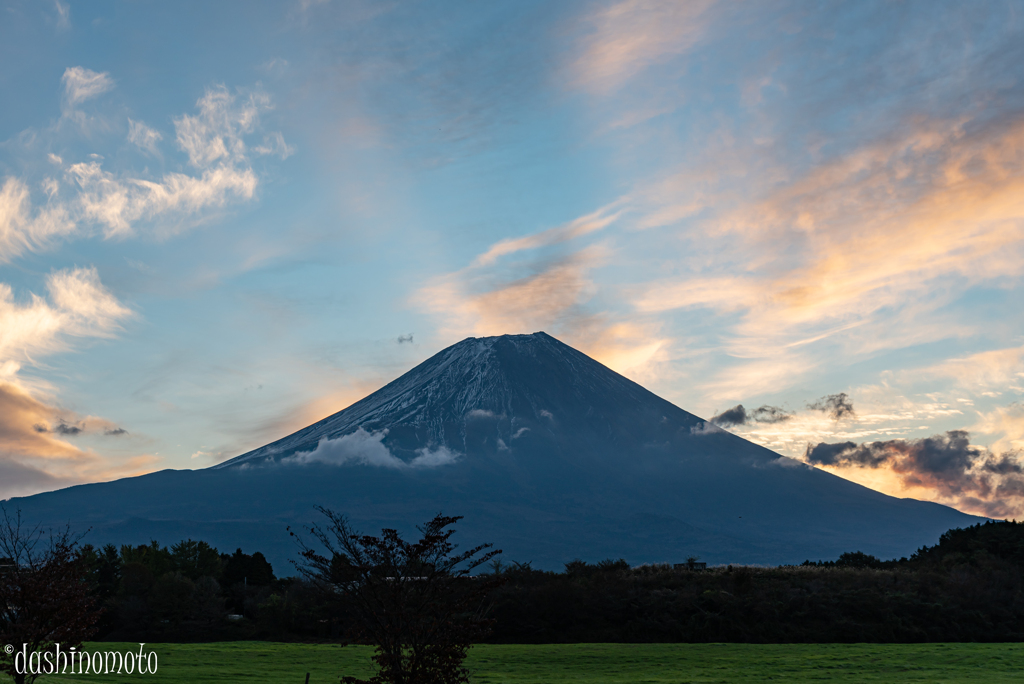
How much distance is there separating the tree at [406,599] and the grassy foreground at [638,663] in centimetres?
1170

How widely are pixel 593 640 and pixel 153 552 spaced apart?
3981 cm

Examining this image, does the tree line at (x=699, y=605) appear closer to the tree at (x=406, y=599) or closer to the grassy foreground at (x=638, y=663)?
the grassy foreground at (x=638, y=663)

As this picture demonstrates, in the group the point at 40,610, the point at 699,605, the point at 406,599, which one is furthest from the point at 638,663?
the point at 40,610

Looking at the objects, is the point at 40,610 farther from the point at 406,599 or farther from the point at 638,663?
the point at 638,663

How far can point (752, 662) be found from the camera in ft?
87.6

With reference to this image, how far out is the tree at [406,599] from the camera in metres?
11.3

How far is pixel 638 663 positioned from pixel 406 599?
61.6ft

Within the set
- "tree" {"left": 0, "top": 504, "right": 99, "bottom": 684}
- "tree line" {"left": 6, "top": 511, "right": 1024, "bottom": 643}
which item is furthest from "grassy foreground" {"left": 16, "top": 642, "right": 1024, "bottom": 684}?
"tree" {"left": 0, "top": 504, "right": 99, "bottom": 684}

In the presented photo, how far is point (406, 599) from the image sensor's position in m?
11.5

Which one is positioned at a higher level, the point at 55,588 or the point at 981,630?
the point at 55,588

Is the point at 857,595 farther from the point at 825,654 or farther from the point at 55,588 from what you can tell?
the point at 55,588

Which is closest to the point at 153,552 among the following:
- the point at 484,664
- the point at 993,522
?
the point at 484,664

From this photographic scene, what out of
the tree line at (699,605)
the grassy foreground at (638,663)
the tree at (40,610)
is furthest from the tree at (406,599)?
the tree line at (699,605)

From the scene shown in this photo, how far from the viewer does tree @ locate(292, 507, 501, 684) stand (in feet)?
36.9
